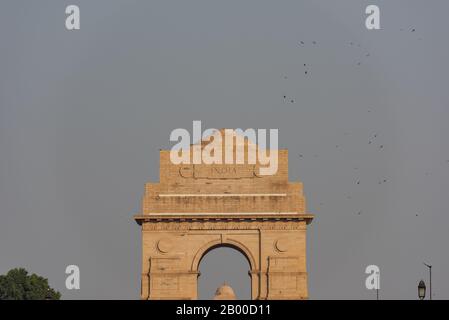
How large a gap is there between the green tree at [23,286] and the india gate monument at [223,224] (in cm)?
2397

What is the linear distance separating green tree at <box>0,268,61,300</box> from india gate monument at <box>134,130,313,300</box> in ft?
78.6

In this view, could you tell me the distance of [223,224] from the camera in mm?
75750

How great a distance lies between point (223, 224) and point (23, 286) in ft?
96.0

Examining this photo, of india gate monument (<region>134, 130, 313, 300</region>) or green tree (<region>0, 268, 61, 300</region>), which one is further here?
green tree (<region>0, 268, 61, 300</region>)

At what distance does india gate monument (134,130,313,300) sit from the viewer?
75.7 m

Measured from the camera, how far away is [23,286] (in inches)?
3984

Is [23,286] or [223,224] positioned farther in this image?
[23,286]

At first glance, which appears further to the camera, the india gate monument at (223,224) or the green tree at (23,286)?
the green tree at (23,286)

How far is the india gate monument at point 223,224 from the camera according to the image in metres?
75.7

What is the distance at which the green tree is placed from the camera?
9938 centimetres
